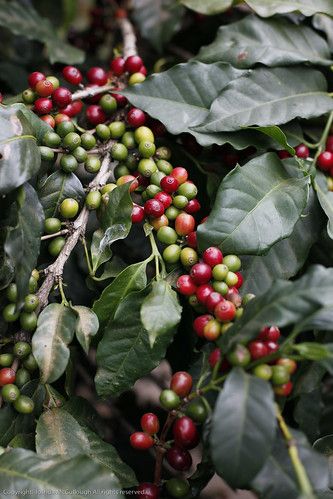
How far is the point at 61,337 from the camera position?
80 centimetres

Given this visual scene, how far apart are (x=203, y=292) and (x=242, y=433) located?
23 centimetres

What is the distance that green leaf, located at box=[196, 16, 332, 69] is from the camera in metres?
1.02

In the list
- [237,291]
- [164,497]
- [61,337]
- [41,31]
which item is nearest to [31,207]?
[61,337]

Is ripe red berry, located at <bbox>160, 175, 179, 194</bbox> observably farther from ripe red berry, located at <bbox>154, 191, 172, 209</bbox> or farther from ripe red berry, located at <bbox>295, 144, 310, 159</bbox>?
ripe red berry, located at <bbox>295, 144, 310, 159</bbox>

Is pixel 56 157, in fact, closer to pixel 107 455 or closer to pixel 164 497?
pixel 107 455

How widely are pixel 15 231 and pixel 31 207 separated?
49 mm

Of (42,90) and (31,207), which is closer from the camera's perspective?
(31,207)

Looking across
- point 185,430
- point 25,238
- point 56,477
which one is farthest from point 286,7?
point 56,477

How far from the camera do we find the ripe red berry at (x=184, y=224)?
0.88 metres

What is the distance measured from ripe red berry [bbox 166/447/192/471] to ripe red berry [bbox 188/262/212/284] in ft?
0.76

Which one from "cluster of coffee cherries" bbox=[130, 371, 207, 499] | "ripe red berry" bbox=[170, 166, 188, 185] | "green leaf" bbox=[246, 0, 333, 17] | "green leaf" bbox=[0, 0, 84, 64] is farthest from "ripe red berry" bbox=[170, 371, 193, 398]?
"green leaf" bbox=[0, 0, 84, 64]

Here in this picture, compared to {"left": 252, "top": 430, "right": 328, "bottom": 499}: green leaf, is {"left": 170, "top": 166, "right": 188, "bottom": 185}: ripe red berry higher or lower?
higher

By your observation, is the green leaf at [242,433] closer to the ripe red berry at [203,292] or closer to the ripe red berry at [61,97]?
the ripe red berry at [203,292]

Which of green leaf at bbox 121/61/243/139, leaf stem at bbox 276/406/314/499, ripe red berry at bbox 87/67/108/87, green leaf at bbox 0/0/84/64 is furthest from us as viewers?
green leaf at bbox 0/0/84/64
